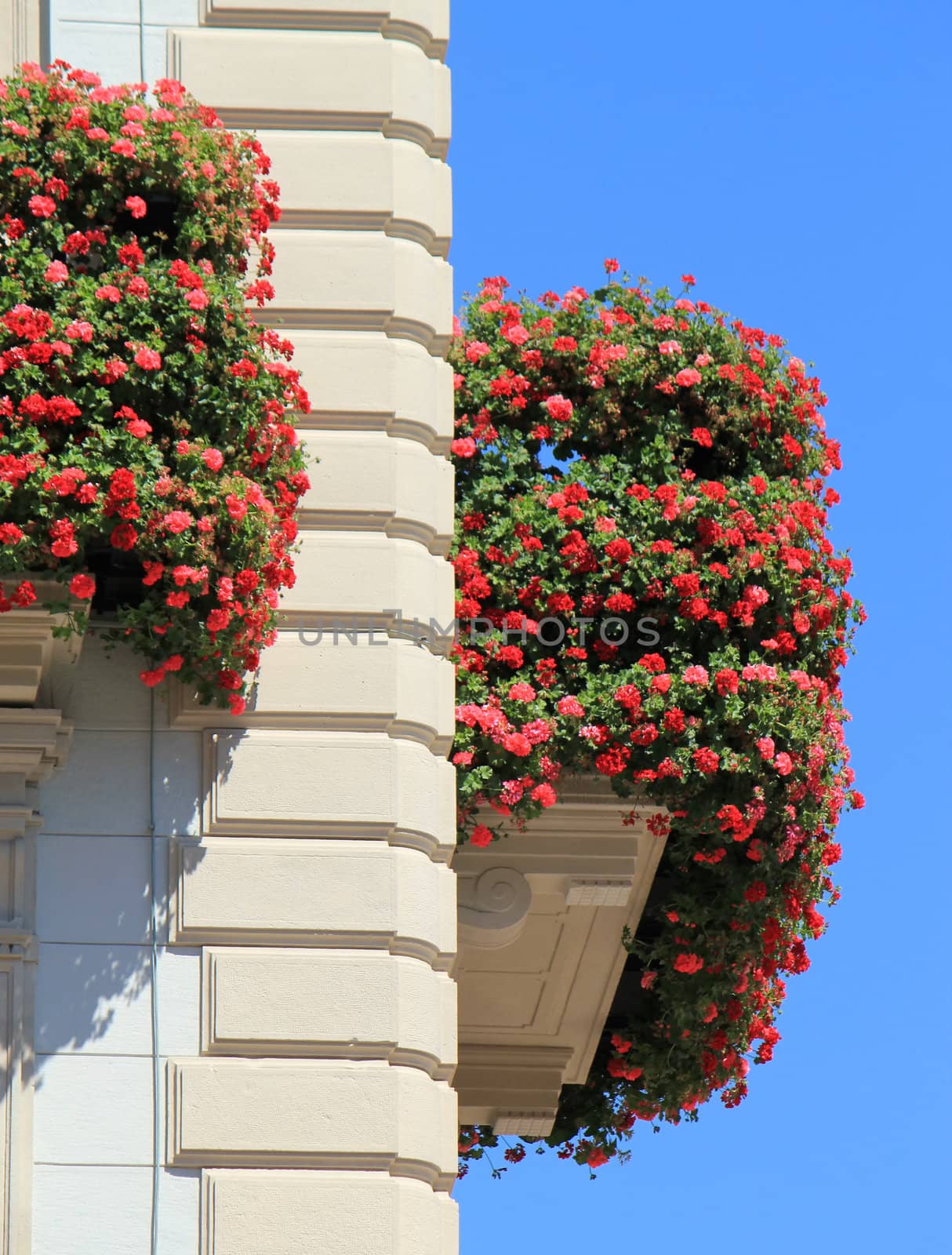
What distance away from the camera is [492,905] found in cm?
1578

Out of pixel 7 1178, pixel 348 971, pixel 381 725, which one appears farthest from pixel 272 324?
pixel 7 1178

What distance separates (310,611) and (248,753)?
31.0 inches

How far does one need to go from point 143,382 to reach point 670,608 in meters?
3.98

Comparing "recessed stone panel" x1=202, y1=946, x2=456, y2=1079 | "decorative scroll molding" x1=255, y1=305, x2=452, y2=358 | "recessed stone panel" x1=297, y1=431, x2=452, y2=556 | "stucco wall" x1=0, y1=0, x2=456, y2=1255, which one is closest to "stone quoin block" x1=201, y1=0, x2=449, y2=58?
"stucco wall" x1=0, y1=0, x2=456, y2=1255

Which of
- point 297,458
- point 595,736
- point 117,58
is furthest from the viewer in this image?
point 595,736

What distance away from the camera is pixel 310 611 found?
1306 cm

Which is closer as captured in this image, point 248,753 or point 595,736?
point 248,753

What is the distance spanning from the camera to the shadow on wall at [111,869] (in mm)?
12305

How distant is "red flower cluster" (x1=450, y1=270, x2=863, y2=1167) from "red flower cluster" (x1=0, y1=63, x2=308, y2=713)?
252 cm

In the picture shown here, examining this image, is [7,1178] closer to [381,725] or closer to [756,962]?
[381,725]

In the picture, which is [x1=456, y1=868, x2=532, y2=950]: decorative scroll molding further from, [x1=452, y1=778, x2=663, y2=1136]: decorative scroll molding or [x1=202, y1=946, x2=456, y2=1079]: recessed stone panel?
[x1=202, y1=946, x2=456, y2=1079]: recessed stone panel

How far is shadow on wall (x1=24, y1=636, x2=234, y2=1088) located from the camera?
1230 centimetres

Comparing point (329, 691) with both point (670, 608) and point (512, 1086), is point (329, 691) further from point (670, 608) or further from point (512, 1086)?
point (512, 1086)

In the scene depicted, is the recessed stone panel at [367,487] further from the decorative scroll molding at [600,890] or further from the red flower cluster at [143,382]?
the decorative scroll molding at [600,890]
